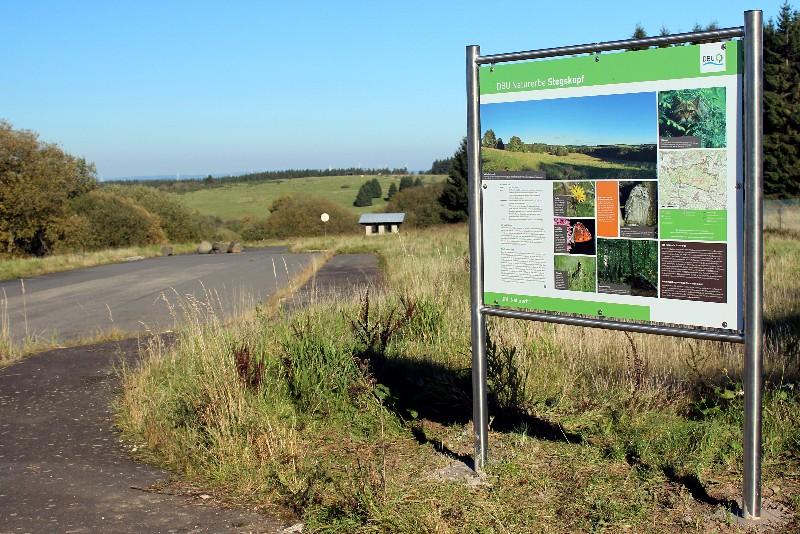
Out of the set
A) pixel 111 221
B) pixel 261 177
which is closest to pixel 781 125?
pixel 111 221

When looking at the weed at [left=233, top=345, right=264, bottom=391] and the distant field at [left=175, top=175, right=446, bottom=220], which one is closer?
the weed at [left=233, top=345, right=264, bottom=391]

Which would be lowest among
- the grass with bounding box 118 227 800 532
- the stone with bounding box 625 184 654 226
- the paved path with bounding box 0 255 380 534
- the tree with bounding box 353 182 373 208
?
the paved path with bounding box 0 255 380 534

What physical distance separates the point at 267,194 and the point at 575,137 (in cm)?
13987

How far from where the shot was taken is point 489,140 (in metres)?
4.64

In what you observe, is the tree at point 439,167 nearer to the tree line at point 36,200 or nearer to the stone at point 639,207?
the tree line at point 36,200

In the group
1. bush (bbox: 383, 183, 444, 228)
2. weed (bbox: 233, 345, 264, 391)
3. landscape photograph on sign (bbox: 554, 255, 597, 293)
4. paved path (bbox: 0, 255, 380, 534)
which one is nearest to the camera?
paved path (bbox: 0, 255, 380, 534)

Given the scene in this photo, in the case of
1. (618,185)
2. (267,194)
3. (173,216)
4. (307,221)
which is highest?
(267,194)

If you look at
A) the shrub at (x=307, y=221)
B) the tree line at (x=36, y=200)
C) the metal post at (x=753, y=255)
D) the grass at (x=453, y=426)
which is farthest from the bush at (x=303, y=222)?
the metal post at (x=753, y=255)

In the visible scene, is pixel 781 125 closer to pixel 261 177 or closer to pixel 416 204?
pixel 416 204

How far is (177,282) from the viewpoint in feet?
71.8

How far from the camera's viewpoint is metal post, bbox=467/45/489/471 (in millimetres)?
4594

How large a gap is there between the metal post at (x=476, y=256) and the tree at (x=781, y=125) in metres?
44.6

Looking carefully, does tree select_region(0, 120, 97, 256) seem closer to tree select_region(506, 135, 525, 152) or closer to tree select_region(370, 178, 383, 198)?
tree select_region(506, 135, 525, 152)

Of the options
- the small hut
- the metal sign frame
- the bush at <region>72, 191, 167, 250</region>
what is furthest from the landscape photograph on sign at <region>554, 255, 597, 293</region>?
the small hut
